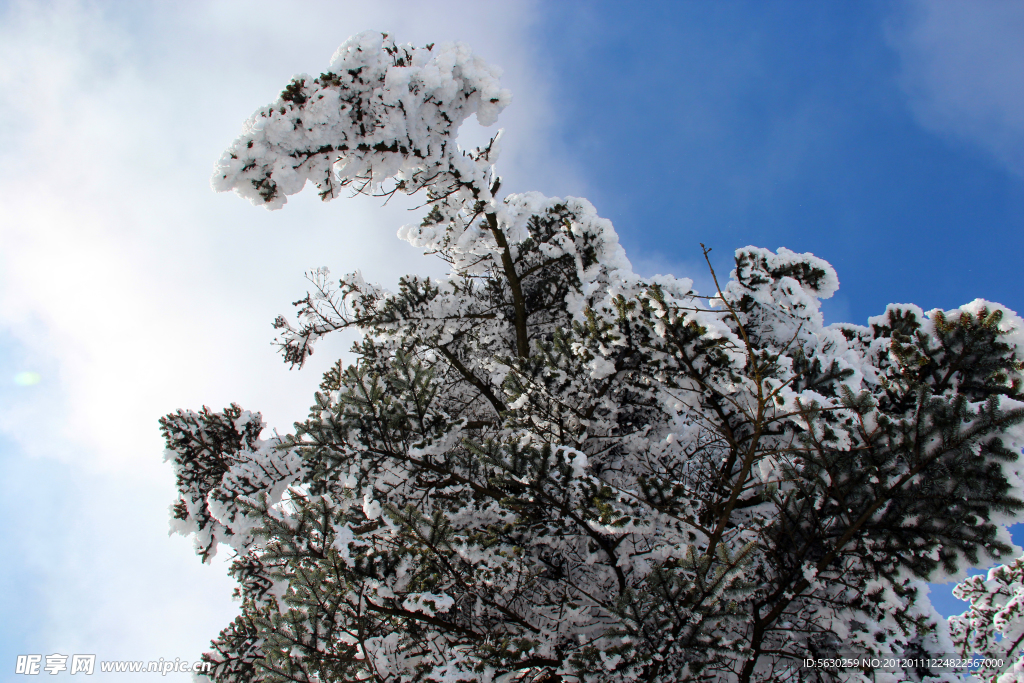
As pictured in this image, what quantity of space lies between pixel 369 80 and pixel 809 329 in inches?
248

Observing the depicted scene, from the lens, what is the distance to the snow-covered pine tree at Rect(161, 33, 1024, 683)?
11.6 ft

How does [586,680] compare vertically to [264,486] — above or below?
below

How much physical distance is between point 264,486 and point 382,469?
1.85m

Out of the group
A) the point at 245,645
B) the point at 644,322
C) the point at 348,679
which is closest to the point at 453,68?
the point at 644,322

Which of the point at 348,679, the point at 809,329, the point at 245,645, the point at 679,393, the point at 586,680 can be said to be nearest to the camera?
the point at 586,680

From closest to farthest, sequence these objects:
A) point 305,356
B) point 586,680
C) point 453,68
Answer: point 586,680 → point 453,68 → point 305,356

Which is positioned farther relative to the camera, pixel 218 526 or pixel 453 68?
pixel 218 526

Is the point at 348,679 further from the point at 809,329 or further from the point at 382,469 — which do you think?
the point at 809,329

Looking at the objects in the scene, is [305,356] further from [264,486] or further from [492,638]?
[492,638]

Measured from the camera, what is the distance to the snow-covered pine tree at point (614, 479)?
3551 mm

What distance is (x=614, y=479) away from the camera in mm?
5836

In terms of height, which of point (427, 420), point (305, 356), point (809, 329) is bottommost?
point (427, 420)

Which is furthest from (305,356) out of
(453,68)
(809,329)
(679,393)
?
(809,329)

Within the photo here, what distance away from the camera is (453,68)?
595cm
